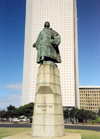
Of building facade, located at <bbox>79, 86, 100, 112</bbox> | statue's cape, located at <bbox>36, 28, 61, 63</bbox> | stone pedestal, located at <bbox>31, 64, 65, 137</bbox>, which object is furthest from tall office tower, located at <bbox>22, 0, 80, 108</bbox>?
stone pedestal, located at <bbox>31, 64, 65, 137</bbox>

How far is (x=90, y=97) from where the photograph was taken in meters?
152

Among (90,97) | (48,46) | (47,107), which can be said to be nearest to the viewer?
(47,107)

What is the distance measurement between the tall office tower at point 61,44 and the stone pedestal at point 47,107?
8122 cm

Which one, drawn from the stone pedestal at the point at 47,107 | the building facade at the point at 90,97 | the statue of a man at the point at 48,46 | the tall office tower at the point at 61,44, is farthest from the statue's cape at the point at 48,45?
the building facade at the point at 90,97

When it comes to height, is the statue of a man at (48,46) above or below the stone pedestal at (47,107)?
above

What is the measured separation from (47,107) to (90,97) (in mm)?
141633

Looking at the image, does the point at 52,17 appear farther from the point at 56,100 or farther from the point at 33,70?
the point at 56,100

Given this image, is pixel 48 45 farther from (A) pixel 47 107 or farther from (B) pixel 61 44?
(B) pixel 61 44

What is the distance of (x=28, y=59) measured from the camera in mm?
105500

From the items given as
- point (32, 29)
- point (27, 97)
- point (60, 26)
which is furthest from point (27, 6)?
point (27, 97)

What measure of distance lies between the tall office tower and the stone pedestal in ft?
266

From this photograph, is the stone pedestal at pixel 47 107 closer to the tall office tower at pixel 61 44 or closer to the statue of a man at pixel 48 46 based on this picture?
the statue of a man at pixel 48 46

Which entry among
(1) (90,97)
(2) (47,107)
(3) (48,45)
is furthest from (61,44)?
(2) (47,107)

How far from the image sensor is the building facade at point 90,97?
151250 mm
